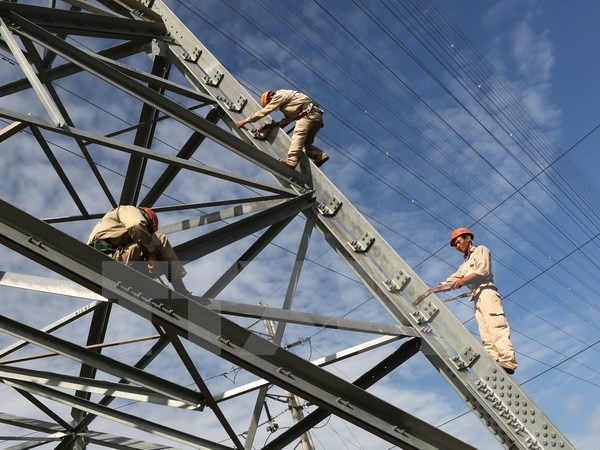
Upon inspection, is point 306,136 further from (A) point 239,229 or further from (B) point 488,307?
(B) point 488,307

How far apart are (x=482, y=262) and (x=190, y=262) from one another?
285 centimetres

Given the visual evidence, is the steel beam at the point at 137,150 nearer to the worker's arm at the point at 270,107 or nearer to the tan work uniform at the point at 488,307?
the worker's arm at the point at 270,107

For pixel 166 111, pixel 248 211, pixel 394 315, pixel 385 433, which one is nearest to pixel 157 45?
pixel 166 111

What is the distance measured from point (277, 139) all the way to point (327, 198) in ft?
3.47

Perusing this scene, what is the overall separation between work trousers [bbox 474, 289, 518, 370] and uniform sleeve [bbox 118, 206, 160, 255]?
10.4ft

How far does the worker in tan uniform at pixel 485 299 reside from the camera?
5.83m

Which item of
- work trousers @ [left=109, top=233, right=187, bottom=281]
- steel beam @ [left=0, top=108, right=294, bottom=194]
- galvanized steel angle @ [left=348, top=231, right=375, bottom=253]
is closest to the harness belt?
work trousers @ [left=109, top=233, right=187, bottom=281]

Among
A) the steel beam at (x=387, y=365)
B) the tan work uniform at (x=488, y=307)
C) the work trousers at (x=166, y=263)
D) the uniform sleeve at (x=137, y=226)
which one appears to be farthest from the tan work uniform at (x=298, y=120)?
the steel beam at (x=387, y=365)

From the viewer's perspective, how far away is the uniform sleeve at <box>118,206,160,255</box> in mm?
4965

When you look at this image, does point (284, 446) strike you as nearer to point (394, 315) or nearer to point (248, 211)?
point (394, 315)

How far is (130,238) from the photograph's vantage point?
16.7ft

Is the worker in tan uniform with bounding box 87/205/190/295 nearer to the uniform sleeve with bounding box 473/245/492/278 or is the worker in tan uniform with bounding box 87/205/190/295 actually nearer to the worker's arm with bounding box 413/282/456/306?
the worker's arm with bounding box 413/282/456/306

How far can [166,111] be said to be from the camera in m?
6.29

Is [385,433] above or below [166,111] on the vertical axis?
below
